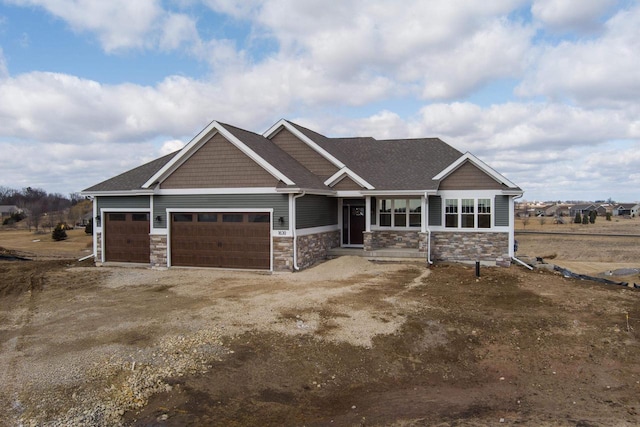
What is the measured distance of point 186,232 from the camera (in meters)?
17.5

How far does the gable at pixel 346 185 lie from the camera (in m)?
19.2

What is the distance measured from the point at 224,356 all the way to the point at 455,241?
1291cm

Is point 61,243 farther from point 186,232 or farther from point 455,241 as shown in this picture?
point 455,241

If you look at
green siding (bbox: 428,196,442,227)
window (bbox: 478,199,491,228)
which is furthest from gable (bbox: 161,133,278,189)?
window (bbox: 478,199,491,228)

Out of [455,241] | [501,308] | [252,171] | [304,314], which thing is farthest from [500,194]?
[304,314]

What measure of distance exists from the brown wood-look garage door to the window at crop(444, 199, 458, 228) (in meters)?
12.0

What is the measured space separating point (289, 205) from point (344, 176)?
156 inches

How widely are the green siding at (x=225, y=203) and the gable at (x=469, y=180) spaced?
6.90 meters

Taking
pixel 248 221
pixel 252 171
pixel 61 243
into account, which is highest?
pixel 252 171

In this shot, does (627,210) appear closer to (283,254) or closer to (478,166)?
(478,166)

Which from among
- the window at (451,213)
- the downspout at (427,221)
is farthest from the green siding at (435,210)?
the downspout at (427,221)

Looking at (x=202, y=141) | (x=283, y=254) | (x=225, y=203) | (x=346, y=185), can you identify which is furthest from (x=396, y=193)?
(x=202, y=141)

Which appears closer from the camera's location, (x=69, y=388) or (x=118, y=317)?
(x=69, y=388)

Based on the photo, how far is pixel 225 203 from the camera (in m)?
16.9
